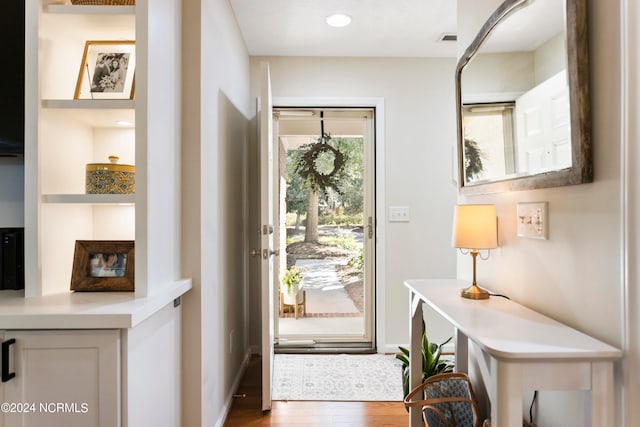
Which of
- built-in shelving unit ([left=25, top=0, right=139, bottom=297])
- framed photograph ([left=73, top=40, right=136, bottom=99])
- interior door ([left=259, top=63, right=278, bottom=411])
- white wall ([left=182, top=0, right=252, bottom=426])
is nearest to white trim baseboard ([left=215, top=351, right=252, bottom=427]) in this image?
white wall ([left=182, top=0, right=252, bottom=426])

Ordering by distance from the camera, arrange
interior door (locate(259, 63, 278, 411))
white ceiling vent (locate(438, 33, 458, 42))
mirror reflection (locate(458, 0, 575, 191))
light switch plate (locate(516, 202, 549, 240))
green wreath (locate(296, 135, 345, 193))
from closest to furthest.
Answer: mirror reflection (locate(458, 0, 575, 191)), light switch plate (locate(516, 202, 549, 240)), interior door (locate(259, 63, 278, 411)), white ceiling vent (locate(438, 33, 458, 42)), green wreath (locate(296, 135, 345, 193))

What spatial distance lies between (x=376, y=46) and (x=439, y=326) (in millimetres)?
2267

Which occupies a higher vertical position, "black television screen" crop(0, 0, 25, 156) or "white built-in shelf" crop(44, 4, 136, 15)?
"white built-in shelf" crop(44, 4, 136, 15)

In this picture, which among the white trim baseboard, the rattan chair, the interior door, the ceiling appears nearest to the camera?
the rattan chair

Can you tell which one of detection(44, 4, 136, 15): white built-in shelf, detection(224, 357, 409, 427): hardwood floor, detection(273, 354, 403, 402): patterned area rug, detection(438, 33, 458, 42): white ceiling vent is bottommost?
detection(224, 357, 409, 427): hardwood floor

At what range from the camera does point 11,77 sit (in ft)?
4.17

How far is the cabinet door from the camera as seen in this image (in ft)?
3.22

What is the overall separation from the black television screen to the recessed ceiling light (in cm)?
165

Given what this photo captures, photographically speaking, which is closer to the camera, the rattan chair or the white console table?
the white console table

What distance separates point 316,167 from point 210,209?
1463 mm

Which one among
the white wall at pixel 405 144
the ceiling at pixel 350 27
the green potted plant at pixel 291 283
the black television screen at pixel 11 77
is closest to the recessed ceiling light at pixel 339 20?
the ceiling at pixel 350 27

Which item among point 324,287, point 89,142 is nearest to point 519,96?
point 89,142

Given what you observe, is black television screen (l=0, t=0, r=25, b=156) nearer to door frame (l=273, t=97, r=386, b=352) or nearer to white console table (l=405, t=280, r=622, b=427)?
white console table (l=405, t=280, r=622, b=427)

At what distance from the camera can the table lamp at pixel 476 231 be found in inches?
54.4
